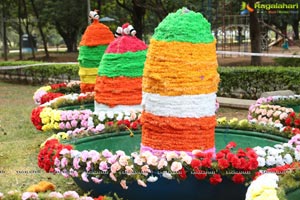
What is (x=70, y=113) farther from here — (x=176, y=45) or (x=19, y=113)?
(x=19, y=113)

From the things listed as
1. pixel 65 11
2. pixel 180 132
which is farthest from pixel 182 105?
pixel 65 11

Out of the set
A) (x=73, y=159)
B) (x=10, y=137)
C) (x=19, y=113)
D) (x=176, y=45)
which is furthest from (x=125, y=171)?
(x=19, y=113)

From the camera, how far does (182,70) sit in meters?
5.84

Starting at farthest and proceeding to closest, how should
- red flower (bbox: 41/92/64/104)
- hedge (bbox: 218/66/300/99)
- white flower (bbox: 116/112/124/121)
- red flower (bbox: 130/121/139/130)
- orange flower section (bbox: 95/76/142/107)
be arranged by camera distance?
hedge (bbox: 218/66/300/99)
red flower (bbox: 41/92/64/104)
orange flower section (bbox: 95/76/142/107)
white flower (bbox: 116/112/124/121)
red flower (bbox: 130/121/139/130)

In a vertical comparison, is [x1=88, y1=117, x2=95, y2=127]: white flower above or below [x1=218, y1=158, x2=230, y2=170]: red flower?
above

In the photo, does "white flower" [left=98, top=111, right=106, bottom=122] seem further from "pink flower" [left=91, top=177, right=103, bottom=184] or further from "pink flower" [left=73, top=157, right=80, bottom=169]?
"pink flower" [left=91, top=177, right=103, bottom=184]

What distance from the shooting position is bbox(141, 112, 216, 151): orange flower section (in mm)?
5879

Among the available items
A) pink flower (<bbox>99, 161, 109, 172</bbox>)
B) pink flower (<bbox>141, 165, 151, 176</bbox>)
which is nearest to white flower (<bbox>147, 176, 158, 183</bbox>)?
pink flower (<bbox>141, 165, 151, 176</bbox>)

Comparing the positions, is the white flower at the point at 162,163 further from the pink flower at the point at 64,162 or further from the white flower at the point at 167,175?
the pink flower at the point at 64,162

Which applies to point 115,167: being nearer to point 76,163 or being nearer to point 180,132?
point 76,163

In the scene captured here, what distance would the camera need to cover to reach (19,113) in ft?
45.8

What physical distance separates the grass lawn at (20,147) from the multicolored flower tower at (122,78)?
1.57m

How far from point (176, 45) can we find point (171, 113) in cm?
76

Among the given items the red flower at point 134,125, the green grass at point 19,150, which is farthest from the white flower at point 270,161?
the red flower at point 134,125
